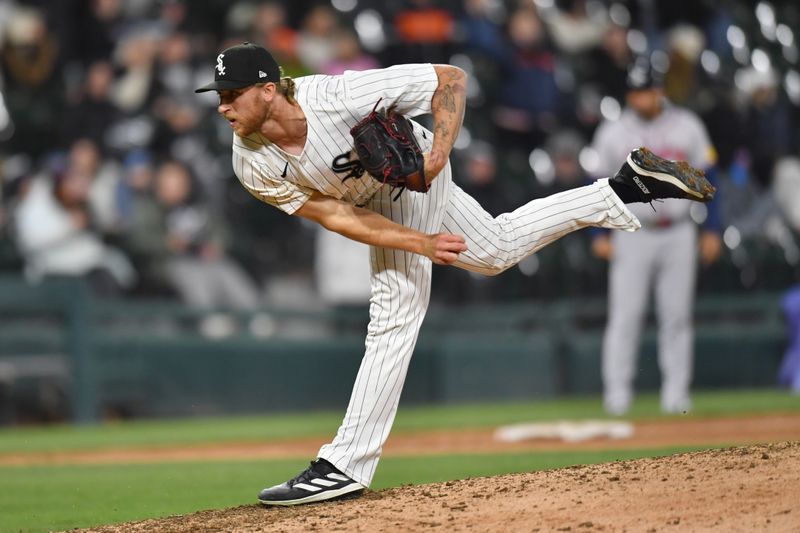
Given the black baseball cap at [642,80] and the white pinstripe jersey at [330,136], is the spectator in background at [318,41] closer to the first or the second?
the black baseball cap at [642,80]

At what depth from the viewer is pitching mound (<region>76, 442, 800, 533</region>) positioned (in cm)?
410

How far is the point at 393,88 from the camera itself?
489cm

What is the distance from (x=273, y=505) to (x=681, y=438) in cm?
366

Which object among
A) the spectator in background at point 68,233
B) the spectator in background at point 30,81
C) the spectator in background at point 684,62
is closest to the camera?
the spectator in background at point 68,233

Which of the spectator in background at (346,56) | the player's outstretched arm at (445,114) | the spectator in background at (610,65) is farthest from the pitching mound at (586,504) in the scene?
the spectator in background at (610,65)

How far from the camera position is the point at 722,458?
5062mm

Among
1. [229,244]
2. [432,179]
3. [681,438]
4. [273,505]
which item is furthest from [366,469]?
[229,244]

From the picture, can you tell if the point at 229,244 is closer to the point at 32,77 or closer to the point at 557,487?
the point at 32,77

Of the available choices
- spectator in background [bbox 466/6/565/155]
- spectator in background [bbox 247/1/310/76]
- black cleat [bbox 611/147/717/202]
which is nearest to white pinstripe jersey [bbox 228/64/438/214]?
black cleat [bbox 611/147/717/202]

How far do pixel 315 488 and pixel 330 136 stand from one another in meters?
1.40

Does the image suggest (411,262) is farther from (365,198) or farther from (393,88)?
(393,88)

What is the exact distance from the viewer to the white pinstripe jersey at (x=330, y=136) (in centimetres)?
485

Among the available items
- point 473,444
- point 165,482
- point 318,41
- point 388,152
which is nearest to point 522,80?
point 318,41

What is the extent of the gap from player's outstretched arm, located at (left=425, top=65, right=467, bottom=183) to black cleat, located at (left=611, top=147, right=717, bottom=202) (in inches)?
35.2
